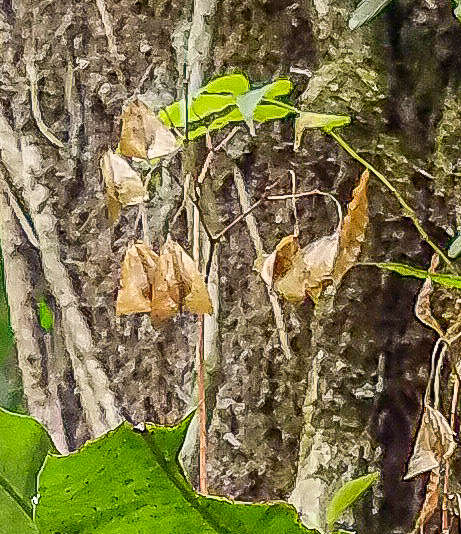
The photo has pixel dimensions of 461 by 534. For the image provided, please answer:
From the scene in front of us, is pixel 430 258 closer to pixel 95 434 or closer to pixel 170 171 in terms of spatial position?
pixel 170 171

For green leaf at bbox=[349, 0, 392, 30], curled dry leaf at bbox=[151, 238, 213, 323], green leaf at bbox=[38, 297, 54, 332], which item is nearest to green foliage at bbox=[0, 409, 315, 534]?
curled dry leaf at bbox=[151, 238, 213, 323]

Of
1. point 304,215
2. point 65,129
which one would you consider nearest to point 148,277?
point 304,215

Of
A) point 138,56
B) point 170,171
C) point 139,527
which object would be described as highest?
point 138,56

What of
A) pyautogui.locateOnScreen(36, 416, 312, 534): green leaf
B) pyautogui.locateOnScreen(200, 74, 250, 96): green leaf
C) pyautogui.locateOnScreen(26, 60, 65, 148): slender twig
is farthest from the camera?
pyautogui.locateOnScreen(26, 60, 65, 148): slender twig

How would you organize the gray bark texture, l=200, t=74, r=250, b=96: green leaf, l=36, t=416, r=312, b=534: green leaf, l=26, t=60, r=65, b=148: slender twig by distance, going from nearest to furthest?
l=36, t=416, r=312, b=534: green leaf
l=200, t=74, r=250, b=96: green leaf
the gray bark texture
l=26, t=60, r=65, b=148: slender twig

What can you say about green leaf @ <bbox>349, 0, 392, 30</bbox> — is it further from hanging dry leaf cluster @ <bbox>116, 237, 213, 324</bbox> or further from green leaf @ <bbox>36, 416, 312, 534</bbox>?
green leaf @ <bbox>36, 416, 312, 534</bbox>

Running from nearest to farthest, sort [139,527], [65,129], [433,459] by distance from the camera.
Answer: [139,527], [433,459], [65,129]
